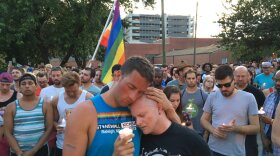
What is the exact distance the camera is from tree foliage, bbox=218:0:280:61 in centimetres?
2897

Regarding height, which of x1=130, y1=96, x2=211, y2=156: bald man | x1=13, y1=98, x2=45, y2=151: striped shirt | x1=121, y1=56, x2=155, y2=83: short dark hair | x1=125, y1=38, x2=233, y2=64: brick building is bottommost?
x1=125, y1=38, x2=233, y2=64: brick building

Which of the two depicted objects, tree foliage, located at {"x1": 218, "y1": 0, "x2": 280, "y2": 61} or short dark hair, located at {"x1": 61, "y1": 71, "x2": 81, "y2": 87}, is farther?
tree foliage, located at {"x1": 218, "y1": 0, "x2": 280, "y2": 61}

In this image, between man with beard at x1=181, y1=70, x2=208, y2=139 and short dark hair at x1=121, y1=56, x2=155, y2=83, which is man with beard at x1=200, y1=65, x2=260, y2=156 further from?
short dark hair at x1=121, y1=56, x2=155, y2=83

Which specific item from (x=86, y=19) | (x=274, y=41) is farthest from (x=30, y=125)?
A: (x=274, y=41)

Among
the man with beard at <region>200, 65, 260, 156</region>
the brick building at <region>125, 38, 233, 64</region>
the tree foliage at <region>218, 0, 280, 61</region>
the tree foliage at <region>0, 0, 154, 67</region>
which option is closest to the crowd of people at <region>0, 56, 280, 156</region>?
the man with beard at <region>200, 65, 260, 156</region>

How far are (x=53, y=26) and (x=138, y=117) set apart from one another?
23810 mm

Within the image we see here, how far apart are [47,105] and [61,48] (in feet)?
69.8

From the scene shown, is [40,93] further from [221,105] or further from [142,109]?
[142,109]

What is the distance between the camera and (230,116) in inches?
190

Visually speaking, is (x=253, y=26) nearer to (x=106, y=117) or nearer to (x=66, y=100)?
(x=66, y=100)

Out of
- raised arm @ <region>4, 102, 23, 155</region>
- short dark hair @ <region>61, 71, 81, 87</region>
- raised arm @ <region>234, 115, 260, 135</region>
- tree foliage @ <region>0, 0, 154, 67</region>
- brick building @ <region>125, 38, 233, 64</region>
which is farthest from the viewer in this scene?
brick building @ <region>125, 38, 233, 64</region>

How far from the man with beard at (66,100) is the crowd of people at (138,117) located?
0.01m

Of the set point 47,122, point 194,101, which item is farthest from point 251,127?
point 47,122

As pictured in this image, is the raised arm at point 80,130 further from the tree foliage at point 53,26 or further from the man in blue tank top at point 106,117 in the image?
the tree foliage at point 53,26
